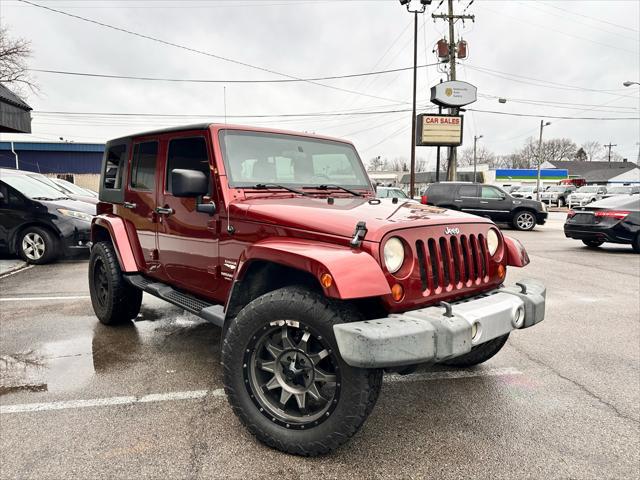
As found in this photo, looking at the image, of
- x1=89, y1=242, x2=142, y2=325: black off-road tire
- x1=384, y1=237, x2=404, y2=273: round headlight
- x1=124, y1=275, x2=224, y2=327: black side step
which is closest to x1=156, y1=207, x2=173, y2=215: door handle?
x1=124, y1=275, x2=224, y2=327: black side step

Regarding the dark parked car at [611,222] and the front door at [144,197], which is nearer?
the front door at [144,197]

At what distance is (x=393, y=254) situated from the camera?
2.34m

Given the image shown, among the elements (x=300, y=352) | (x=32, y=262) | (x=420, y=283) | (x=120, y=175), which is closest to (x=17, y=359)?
(x=120, y=175)

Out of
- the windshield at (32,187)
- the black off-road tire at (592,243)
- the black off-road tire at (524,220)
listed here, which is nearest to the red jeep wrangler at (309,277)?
the windshield at (32,187)

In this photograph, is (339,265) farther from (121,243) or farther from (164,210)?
(121,243)

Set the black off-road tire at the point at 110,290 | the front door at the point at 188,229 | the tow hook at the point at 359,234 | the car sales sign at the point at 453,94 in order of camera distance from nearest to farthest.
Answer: the tow hook at the point at 359,234, the front door at the point at 188,229, the black off-road tire at the point at 110,290, the car sales sign at the point at 453,94

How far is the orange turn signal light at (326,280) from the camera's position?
2.11 m

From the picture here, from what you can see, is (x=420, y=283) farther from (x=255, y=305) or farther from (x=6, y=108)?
(x=6, y=108)

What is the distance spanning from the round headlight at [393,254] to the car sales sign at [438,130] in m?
24.3

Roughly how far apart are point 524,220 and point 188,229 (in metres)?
14.9

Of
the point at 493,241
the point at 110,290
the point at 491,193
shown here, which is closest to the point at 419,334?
the point at 493,241

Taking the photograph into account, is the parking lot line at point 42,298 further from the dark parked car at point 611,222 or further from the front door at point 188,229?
the dark parked car at point 611,222

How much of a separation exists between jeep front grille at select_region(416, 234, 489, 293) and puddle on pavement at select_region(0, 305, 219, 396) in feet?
7.53

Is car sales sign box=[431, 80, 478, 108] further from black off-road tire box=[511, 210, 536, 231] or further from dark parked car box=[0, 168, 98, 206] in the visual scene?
dark parked car box=[0, 168, 98, 206]
